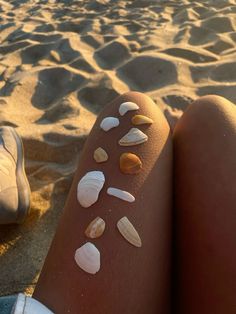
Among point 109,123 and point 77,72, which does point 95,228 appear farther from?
point 77,72

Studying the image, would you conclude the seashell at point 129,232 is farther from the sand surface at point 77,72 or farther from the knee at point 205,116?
the sand surface at point 77,72

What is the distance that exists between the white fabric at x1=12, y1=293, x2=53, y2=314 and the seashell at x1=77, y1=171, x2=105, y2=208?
0.24 m

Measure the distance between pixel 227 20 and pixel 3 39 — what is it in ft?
5.02

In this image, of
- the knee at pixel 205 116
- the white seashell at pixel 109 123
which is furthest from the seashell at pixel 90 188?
the knee at pixel 205 116

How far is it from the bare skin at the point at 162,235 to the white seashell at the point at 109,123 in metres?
0.05

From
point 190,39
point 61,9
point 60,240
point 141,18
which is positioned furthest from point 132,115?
point 61,9

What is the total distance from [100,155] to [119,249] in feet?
0.84

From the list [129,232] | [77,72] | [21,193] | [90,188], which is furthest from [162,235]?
[77,72]

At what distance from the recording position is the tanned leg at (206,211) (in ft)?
2.56

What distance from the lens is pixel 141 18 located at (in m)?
2.95

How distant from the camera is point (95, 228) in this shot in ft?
2.74

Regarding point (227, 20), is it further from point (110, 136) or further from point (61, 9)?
point (110, 136)

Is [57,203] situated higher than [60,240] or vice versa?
[60,240]

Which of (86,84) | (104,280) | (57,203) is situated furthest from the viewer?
(86,84)
